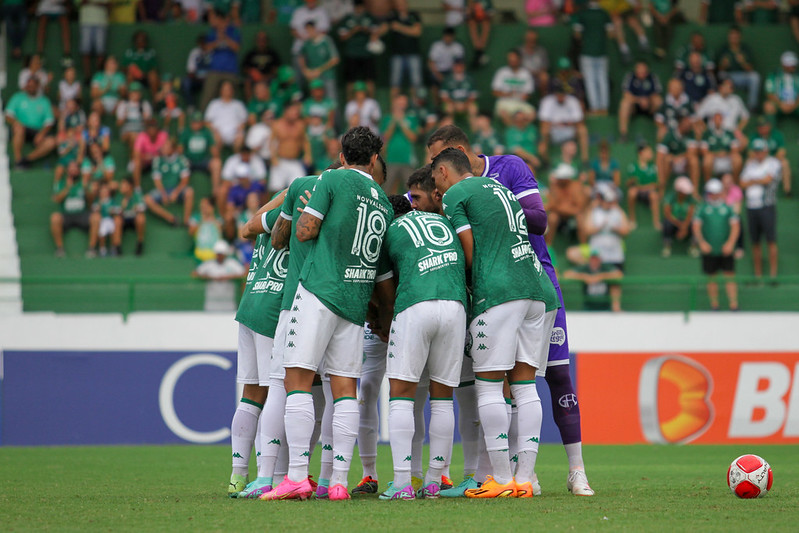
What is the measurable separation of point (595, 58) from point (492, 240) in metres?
14.0

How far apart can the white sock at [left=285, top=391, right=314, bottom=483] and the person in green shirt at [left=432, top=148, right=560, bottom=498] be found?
117cm

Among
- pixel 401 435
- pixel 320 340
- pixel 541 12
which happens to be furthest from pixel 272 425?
pixel 541 12

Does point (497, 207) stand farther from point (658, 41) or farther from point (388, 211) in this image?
point (658, 41)

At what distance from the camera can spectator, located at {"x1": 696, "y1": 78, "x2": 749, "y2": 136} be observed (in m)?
20.0

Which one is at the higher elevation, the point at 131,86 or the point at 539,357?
the point at 131,86

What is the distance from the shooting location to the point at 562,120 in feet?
65.2

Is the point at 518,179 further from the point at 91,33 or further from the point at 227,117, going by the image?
the point at 91,33

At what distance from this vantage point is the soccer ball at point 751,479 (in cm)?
770

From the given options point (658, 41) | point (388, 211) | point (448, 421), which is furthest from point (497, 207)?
point (658, 41)

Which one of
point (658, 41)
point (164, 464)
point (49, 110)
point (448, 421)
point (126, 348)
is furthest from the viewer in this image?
point (658, 41)

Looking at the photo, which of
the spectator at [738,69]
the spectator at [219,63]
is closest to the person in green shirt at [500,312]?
the spectator at [219,63]

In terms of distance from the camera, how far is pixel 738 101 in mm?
20312

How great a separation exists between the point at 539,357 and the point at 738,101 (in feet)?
46.6

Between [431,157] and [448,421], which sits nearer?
[448,421]
